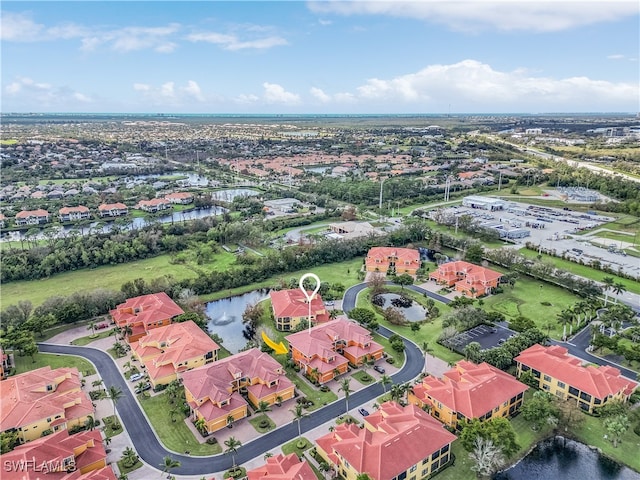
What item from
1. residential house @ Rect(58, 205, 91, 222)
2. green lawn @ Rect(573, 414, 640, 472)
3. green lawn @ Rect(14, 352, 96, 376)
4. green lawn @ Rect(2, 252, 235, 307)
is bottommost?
green lawn @ Rect(573, 414, 640, 472)

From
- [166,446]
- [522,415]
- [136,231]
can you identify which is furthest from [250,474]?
[136,231]

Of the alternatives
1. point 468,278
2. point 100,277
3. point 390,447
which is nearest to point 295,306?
point 390,447

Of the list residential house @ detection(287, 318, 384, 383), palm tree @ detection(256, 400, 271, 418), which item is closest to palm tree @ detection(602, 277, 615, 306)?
residential house @ detection(287, 318, 384, 383)

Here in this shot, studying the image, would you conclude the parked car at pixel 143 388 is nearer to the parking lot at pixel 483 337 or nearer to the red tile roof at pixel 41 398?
the red tile roof at pixel 41 398

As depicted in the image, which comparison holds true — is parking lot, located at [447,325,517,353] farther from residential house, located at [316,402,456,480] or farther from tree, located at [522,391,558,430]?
residential house, located at [316,402,456,480]

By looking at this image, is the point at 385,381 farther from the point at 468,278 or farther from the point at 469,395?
the point at 468,278

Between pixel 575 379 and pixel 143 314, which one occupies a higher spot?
pixel 143 314
